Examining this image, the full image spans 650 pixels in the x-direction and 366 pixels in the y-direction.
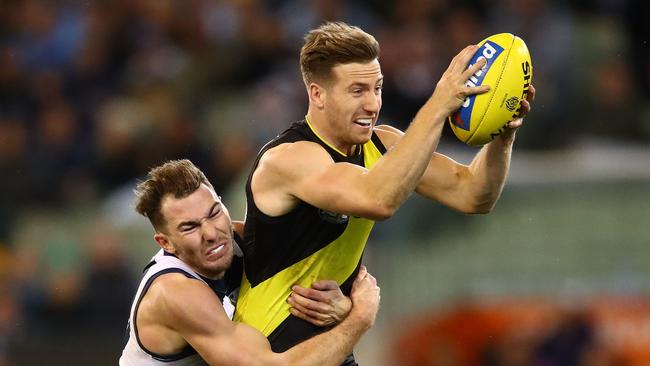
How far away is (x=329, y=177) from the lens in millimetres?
5137

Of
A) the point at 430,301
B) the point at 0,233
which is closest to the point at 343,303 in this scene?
the point at 430,301

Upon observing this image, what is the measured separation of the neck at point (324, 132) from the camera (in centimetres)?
547

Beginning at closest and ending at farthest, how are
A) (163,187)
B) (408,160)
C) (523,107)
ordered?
(408,160) < (523,107) < (163,187)

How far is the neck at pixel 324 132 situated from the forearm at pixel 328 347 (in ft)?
2.57

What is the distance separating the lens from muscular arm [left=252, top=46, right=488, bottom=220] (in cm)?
494

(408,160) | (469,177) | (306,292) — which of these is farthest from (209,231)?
(469,177)

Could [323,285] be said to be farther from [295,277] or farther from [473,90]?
[473,90]

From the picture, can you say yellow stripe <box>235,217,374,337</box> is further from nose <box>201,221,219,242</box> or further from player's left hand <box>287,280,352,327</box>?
nose <box>201,221,219,242</box>

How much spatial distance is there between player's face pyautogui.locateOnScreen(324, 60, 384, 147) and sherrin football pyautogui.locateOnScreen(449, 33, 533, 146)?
1.30 ft

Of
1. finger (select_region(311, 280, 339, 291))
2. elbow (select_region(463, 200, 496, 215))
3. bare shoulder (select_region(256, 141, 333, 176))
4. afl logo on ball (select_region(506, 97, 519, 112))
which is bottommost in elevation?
finger (select_region(311, 280, 339, 291))

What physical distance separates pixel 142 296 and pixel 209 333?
1.38 feet

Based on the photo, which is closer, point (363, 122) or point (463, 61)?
point (463, 61)

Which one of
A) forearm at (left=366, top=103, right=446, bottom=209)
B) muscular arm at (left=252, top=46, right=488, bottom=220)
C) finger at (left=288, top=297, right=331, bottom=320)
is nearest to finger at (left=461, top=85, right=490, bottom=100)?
muscular arm at (left=252, top=46, right=488, bottom=220)

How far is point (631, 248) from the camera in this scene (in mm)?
9609
